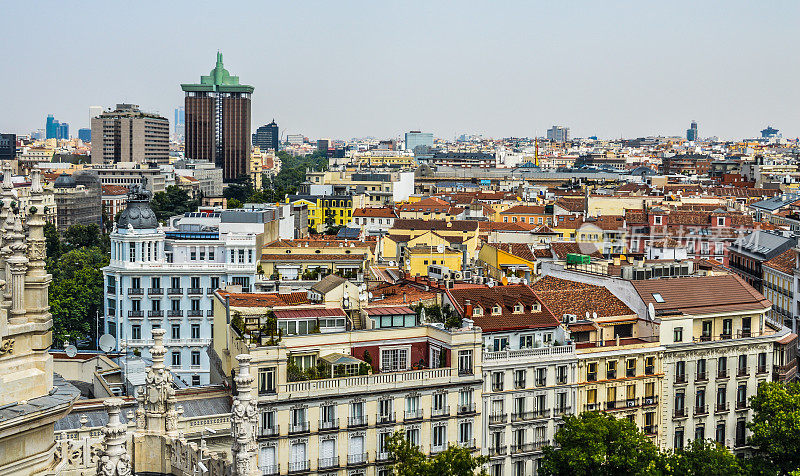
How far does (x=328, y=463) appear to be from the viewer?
3366 cm

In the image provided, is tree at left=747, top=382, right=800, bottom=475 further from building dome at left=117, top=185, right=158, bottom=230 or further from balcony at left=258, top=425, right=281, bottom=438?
building dome at left=117, top=185, right=158, bottom=230

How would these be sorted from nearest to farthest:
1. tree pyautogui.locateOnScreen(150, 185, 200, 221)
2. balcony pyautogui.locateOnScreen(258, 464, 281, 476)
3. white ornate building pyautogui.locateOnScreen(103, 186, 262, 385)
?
1. balcony pyautogui.locateOnScreen(258, 464, 281, 476)
2. white ornate building pyautogui.locateOnScreen(103, 186, 262, 385)
3. tree pyautogui.locateOnScreen(150, 185, 200, 221)

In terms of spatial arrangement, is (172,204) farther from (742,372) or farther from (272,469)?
(272,469)

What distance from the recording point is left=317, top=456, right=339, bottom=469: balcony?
33.5 meters

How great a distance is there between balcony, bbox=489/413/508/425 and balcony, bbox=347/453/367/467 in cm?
549

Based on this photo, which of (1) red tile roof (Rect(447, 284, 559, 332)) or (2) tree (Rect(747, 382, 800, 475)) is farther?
(1) red tile roof (Rect(447, 284, 559, 332))

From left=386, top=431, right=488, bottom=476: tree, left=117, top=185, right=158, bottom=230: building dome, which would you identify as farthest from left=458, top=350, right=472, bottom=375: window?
left=117, top=185, right=158, bottom=230: building dome

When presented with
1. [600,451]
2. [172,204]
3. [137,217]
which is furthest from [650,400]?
[172,204]

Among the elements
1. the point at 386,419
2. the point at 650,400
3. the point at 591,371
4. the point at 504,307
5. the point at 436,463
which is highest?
the point at 504,307

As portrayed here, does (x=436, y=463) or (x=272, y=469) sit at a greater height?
(x=436, y=463)

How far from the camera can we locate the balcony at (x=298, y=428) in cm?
3319

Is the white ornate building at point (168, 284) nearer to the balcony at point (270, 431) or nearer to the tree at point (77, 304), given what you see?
the tree at point (77, 304)

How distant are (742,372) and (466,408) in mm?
14642

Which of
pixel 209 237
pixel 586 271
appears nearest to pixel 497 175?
pixel 209 237
